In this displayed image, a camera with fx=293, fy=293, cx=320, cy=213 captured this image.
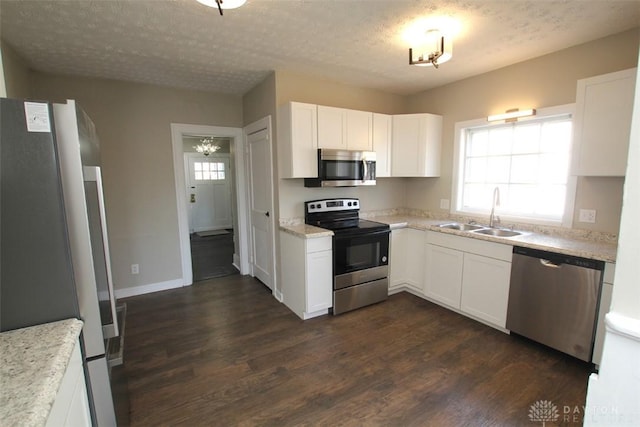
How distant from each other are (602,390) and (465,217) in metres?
2.81

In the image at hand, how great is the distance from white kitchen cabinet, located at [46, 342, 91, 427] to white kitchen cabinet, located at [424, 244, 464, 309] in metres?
3.00

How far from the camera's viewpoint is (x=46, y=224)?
1.13 metres

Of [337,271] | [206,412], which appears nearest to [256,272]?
[337,271]

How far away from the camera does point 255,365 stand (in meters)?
2.32

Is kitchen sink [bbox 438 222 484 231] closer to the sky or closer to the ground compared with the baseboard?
closer to the sky

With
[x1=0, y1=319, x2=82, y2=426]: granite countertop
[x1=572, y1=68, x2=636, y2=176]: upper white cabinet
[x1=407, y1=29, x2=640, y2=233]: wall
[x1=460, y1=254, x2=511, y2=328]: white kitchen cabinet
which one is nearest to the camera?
[x1=0, y1=319, x2=82, y2=426]: granite countertop

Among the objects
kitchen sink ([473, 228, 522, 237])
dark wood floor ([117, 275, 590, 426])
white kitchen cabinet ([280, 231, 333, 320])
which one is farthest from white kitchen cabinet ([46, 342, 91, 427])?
kitchen sink ([473, 228, 522, 237])

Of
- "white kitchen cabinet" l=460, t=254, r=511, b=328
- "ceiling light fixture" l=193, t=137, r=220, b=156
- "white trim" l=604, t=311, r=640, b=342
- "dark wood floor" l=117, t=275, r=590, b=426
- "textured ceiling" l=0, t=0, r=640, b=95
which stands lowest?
"dark wood floor" l=117, t=275, r=590, b=426

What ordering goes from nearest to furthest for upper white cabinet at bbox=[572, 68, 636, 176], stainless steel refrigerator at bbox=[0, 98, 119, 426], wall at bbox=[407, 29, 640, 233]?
stainless steel refrigerator at bbox=[0, 98, 119, 426]
upper white cabinet at bbox=[572, 68, 636, 176]
wall at bbox=[407, 29, 640, 233]

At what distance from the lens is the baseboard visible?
3612 mm

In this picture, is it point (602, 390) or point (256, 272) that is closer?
point (602, 390)

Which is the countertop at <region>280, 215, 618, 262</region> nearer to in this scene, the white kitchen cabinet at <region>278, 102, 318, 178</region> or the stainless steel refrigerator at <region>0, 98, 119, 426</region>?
the white kitchen cabinet at <region>278, 102, 318, 178</region>

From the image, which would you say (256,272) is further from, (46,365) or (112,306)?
(46,365)

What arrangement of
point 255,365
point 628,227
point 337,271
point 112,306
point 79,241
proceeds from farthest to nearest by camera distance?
point 337,271 → point 255,365 → point 112,306 → point 79,241 → point 628,227
